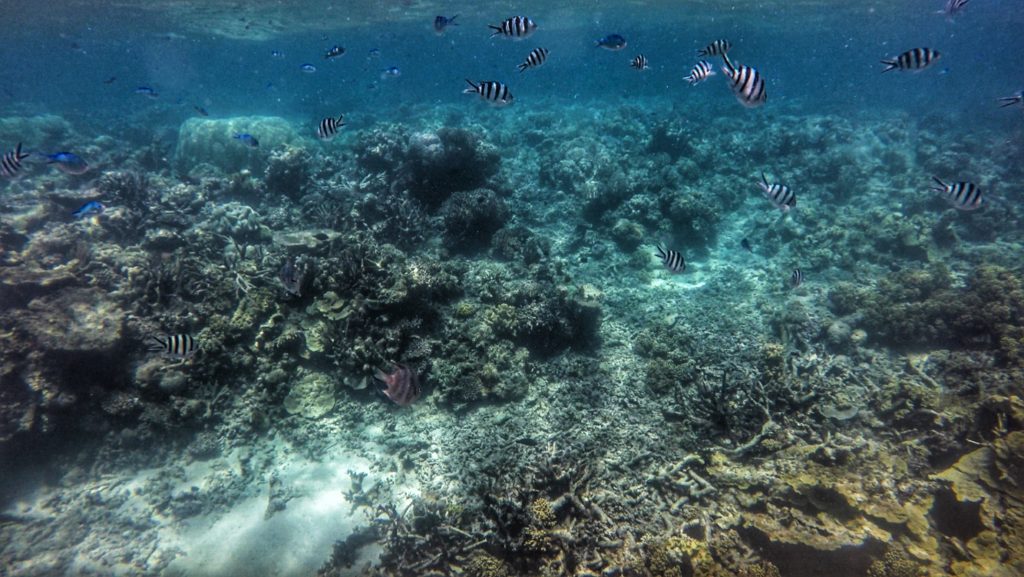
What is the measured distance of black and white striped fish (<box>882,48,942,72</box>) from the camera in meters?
6.26

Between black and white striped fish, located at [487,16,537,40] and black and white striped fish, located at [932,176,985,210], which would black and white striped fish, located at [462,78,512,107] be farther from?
black and white striped fish, located at [932,176,985,210]

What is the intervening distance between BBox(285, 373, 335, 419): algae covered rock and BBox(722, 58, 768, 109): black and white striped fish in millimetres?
7275

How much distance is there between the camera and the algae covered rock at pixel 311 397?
21.5ft

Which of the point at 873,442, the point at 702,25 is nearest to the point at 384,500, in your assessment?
the point at 873,442

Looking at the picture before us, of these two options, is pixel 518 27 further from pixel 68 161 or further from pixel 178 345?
pixel 68 161

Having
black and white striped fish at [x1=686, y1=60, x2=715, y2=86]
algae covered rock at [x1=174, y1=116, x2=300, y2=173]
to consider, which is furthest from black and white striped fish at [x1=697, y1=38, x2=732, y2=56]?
algae covered rock at [x1=174, y1=116, x2=300, y2=173]

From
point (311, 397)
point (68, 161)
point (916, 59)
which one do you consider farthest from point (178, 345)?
point (916, 59)

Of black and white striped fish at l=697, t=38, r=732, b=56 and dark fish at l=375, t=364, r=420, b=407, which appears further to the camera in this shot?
black and white striped fish at l=697, t=38, r=732, b=56

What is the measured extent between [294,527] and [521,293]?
5.04m

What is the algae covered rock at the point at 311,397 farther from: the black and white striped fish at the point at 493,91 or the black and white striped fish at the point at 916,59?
the black and white striped fish at the point at 916,59

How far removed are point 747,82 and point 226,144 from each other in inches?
688

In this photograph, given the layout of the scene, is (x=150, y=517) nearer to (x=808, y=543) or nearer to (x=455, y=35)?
(x=808, y=543)

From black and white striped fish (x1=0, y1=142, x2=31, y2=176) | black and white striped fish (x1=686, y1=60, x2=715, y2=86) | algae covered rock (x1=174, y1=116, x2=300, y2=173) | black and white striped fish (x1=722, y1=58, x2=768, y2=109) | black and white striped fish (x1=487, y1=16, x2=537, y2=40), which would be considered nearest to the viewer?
black and white striped fish (x1=722, y1=58, x2=768, y2=109)

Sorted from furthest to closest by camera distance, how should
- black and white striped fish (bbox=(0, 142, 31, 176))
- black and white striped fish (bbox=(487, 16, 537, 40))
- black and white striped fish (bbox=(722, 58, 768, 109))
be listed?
black and white striped fish (bbox=(0, 142, 31, 176))
black and white striped fish (bbox=(487, 16, 537, 40))
black and white striped fish (bbox=(722, 58, 768, 109))
